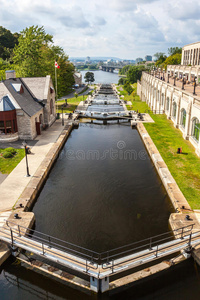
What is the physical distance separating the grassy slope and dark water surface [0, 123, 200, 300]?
6.19 ft

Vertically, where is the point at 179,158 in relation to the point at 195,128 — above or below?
below

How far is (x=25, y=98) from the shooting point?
126 feet

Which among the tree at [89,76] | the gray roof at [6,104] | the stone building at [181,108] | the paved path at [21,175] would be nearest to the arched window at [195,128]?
the stone building at [181,108]

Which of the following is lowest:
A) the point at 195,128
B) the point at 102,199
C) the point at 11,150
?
the point at 102,199

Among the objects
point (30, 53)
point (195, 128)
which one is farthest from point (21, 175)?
point (30, 53)

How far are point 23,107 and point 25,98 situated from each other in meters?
3.85

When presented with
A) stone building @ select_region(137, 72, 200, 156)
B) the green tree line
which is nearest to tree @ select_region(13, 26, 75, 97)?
the green tree line

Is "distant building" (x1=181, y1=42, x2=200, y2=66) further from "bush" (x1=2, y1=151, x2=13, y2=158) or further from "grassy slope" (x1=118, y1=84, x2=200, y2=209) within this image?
"bush" (x1=2, y1=151, x2=13, y2=158)

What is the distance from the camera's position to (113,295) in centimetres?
1285

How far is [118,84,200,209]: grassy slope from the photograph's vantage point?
21.4 m

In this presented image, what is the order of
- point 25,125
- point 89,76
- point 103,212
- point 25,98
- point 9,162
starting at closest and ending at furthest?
point 103,212 < point 9,162 < point 25,125 < point 25,98 < point 89,76

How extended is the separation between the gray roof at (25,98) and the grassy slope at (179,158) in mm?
17770

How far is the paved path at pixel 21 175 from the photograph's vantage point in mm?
19953

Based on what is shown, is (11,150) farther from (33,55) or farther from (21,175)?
(33,55)
